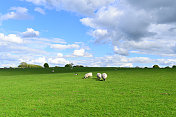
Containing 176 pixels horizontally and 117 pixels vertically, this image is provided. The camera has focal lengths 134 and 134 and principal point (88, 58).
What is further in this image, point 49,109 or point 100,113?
point 49,109

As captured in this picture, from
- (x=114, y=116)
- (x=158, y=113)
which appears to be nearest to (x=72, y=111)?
(x=114, y=116)

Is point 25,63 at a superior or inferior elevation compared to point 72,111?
superior

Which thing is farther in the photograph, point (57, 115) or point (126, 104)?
point (126, 104)

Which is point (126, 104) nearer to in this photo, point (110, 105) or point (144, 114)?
point (110, 105)

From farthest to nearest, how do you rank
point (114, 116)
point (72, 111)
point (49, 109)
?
point (49, 109) < point (72, 111) < point (114, 116)

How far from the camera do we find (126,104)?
7449 millimetres

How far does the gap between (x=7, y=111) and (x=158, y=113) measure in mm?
7406

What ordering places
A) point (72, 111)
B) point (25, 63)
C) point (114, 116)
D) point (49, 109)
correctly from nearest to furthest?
point (114, 116) < point (72, 111) < point (49, 109) < point (25, 63)

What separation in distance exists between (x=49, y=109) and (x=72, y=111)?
134 cm

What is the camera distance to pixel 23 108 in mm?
7371

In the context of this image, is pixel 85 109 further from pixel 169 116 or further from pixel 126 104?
pixel 169 116

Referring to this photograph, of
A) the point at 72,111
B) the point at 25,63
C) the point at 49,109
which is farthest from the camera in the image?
the point at 25,63

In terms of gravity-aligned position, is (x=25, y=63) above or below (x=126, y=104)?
above

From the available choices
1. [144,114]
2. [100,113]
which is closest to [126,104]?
[144,114]
